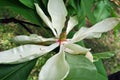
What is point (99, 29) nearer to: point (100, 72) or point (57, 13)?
point (57, 13)

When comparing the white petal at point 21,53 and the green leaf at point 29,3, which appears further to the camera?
the green leaf at point 29,3

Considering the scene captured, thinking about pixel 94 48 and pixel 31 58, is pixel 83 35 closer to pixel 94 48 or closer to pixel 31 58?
pixel 31 58

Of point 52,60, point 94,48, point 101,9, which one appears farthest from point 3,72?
point 94,48

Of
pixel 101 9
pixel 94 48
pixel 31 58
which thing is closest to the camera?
pixel 31 58

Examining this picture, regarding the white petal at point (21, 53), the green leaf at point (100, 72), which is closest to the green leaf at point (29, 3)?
the white petal at point (21, 53)

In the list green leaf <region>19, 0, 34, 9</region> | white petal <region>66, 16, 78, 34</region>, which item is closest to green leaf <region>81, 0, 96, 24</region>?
white petal <region>66, 16, 78, 34</region>

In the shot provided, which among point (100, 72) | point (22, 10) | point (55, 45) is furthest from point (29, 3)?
point (100, 72)

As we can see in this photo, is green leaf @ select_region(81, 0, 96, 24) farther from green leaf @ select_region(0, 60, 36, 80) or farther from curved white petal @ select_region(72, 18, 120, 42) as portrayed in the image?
green leaf @ select_region(0, 60, 36, 80)

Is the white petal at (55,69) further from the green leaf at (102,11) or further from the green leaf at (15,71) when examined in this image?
the green leaf at (102,11)
